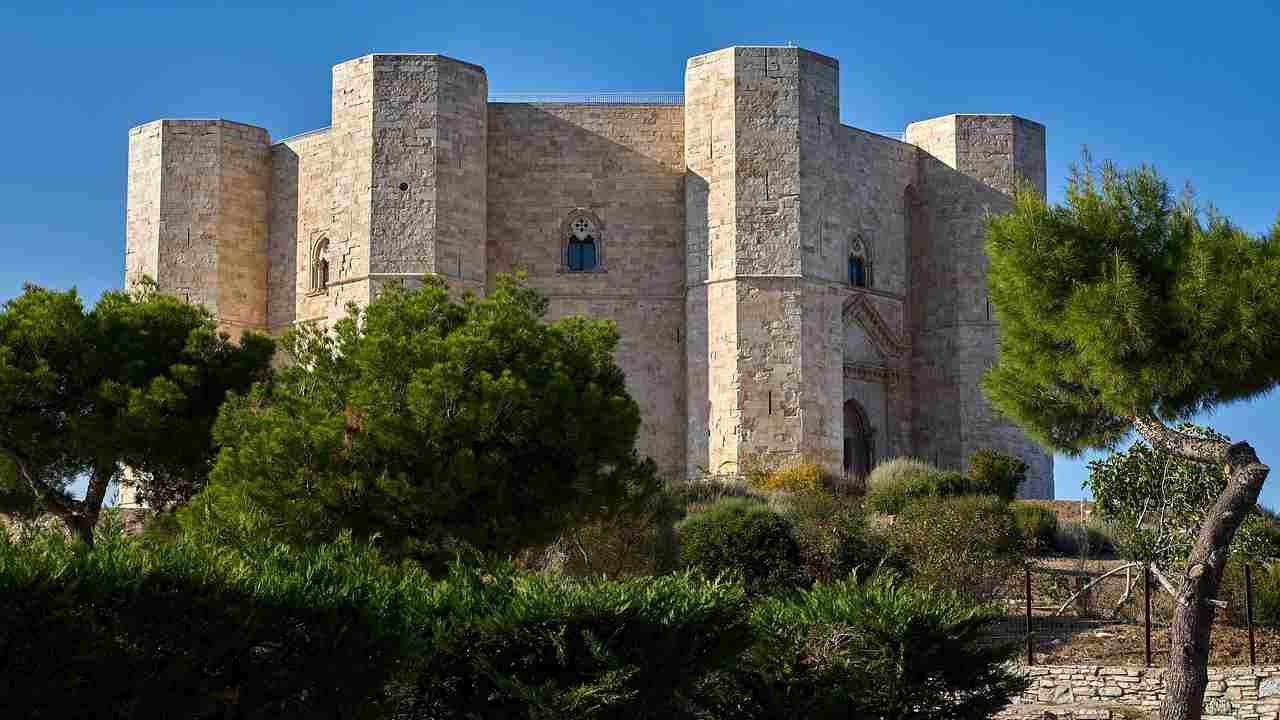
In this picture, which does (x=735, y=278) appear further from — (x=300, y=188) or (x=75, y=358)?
(x=75, y=358)

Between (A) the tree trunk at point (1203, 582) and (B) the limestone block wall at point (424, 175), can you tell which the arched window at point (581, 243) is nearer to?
(B) the limestone block wall at point (424, 175)

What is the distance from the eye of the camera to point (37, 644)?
25.9 ft

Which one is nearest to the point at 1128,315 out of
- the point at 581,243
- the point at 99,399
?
the point at 99,399

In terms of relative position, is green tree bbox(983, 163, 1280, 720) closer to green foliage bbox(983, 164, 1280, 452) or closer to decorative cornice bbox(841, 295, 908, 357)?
green foliage bbox(983, 164, 1280, 452)

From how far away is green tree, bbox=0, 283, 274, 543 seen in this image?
776 inches

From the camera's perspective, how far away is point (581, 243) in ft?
94.3

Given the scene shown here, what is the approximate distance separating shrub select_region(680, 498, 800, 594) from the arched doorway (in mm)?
10285

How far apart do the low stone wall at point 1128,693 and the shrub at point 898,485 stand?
7607 millimetres

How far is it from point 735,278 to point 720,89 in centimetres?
348

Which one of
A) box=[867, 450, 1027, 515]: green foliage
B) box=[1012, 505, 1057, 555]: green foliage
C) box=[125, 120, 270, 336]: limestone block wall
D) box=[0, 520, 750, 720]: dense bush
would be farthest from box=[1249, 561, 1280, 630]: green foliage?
box=[125, 120, 270, 336]: limestone block wall

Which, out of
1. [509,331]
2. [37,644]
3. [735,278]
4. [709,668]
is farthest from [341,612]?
[735,278]

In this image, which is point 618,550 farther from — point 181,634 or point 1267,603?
point 181,634

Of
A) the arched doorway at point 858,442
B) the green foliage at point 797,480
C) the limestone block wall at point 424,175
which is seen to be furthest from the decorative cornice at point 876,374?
the limestone block wall at point 424,175

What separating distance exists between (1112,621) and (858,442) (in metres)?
12.5
